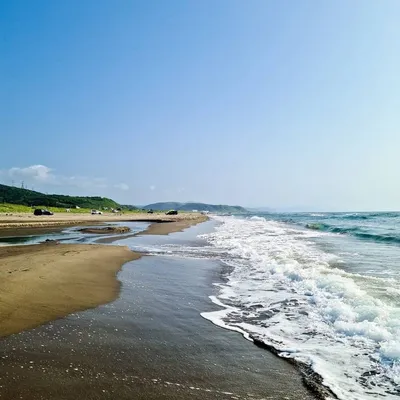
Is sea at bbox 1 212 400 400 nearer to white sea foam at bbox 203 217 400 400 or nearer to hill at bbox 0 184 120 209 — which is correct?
white sea foam at bbox 203 217 400 400

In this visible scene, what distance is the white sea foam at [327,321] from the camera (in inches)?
224

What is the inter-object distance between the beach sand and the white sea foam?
3.65 m

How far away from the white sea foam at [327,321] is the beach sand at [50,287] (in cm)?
365

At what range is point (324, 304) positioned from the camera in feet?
32.0

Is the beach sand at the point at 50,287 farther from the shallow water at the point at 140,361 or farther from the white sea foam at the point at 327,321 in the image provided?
the white sea foam at the point at 327,321

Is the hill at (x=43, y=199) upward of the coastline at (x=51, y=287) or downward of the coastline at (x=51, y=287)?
upward

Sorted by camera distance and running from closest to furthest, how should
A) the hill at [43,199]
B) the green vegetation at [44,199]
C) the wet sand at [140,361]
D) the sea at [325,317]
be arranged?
the wet sand at [140,361] → the sea at [325,317] → the green vegetation at [44,199] → the hill at [43,199]

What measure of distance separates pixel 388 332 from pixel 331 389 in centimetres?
314

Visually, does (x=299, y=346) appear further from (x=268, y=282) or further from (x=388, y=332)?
(x=268, y=282)

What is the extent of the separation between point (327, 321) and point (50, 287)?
26.5 ft

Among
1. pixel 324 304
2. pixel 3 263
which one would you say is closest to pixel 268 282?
pixel 324 304

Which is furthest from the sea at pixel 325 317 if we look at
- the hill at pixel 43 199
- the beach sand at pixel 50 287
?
the hill at pixel 43 199

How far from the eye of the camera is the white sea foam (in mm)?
5695

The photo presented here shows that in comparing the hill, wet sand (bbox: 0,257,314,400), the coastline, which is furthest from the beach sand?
the hill
